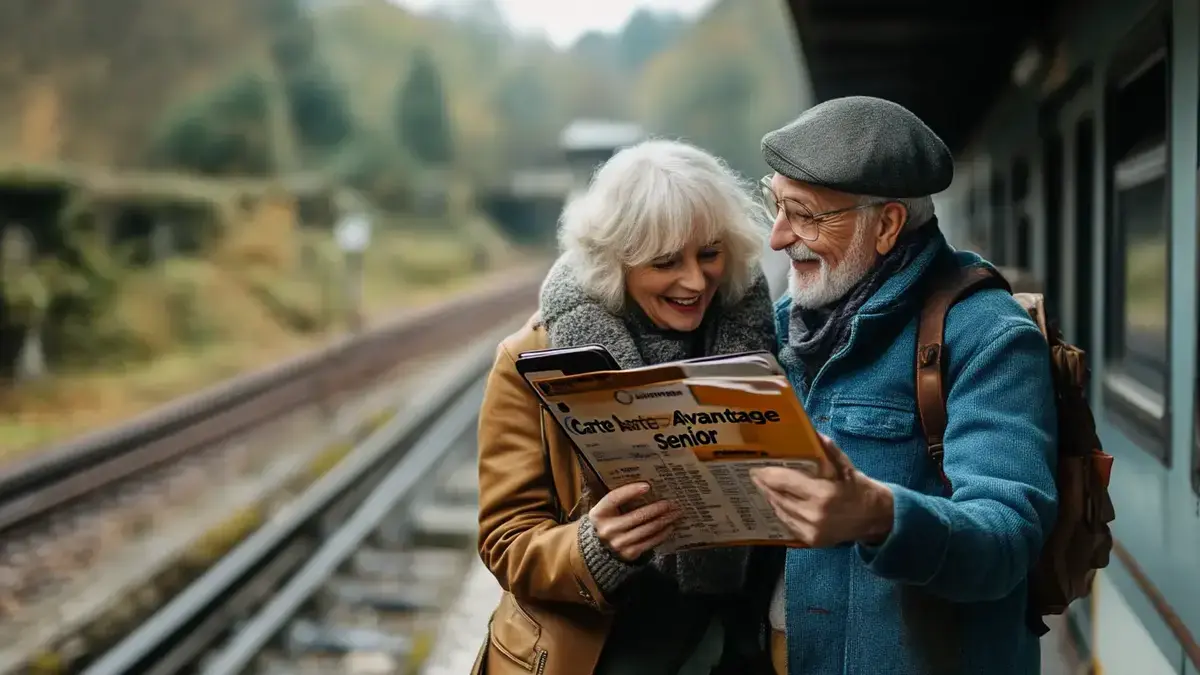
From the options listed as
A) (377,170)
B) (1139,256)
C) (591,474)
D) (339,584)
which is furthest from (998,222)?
(377,170)

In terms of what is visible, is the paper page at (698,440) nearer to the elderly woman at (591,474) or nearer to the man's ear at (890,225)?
the elderly woman at (591,474)

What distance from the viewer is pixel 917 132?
1.53 m

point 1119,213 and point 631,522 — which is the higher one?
point 1119,213

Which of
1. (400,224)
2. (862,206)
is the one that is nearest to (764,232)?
(862,206)

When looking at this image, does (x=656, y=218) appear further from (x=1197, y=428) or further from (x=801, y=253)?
(x=1197, y=428)

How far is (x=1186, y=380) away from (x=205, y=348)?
14321 millimetres

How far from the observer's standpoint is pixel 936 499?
128 cm

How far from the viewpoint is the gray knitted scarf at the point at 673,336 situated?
1702 mm

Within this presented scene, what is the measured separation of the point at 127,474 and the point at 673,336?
653 centimetres

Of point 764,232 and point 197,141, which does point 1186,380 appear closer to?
point 764,232

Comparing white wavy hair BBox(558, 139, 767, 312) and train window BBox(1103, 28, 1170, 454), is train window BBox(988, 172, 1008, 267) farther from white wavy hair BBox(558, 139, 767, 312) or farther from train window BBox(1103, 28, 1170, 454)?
white wavy hair BBox(558, 139, 767, 312)

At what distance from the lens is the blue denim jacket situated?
4.17 feet

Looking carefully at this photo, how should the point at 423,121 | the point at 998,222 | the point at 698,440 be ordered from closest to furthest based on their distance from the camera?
the point at 698,440 → the point at 998,222 → the point at 423,121

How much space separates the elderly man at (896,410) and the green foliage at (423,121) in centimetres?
2805
